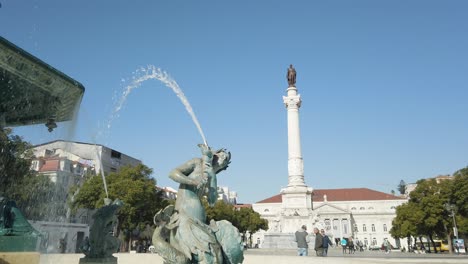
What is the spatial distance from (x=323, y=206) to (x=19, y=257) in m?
92.0

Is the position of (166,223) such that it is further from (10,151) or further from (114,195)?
(114,195)

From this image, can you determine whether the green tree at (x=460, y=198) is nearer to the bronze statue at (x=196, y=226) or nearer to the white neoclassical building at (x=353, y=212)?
the bronze statue at (x=196, y=226)

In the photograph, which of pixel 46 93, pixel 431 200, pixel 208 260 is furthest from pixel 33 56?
pixel 431 200

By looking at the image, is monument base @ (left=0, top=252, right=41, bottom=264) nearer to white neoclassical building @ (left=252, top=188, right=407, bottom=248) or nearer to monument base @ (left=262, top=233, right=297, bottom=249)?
monument base @ (left=262, top=233, right=297, bottom=249)

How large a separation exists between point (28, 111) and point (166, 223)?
14.9ft

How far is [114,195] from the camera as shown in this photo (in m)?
35.3

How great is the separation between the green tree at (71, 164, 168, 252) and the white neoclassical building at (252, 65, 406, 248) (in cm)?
1877

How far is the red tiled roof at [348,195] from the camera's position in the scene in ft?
338

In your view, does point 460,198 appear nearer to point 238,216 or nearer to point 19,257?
point 238,216

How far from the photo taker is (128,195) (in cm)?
3462

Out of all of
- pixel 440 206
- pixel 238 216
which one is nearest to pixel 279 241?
pixel 440 206

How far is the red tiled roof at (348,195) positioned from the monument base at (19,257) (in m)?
98.0

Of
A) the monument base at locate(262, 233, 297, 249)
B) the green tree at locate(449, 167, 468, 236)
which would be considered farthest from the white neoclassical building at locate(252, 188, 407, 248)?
the green tree at locate(449, 167, 468, 236)

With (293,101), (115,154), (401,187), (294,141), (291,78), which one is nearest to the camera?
(294,141)
